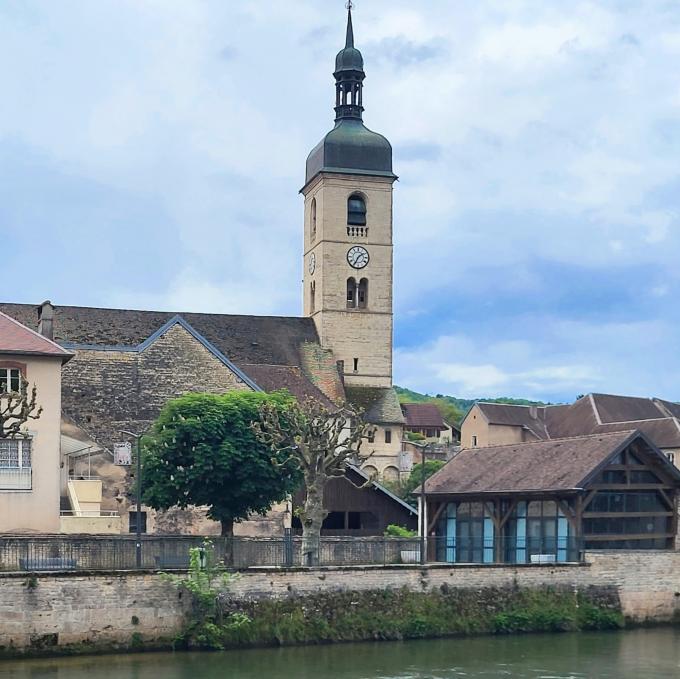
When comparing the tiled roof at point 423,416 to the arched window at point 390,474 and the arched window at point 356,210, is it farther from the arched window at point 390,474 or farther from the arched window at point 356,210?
the arched window at point 390,474

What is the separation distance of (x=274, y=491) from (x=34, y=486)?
7.43m

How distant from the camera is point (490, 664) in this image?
109 ft

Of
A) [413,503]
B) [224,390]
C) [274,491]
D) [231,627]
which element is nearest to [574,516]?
[274,491]

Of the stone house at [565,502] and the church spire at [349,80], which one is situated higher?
the church spire at [349,80]

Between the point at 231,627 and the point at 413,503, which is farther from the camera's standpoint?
the point at 413,503

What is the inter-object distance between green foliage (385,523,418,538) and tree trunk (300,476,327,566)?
11.3m

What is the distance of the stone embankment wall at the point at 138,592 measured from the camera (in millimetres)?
32094

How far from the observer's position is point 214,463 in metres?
42.8

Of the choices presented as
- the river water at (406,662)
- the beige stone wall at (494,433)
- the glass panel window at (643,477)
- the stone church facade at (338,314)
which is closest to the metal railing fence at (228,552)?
the river water at (406,662)

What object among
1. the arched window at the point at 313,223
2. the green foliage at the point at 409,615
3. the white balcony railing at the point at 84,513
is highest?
the arched window at the point at 313,223

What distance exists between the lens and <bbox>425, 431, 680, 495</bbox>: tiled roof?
1671 inches

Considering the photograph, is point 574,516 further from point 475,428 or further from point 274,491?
point 475,428

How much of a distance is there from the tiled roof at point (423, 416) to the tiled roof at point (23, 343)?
82.4 metres

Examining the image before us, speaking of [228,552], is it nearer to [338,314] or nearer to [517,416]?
[338,314]
